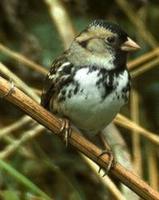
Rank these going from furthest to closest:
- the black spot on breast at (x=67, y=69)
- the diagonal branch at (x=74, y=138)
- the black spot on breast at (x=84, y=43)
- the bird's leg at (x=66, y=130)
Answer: the black spot on breast at (x=84, y=43) → the black spot on breast at (x=67, y=69) → the bird's leg at (x=66, y=130) → the diagonal branch at (x=74, y=138)

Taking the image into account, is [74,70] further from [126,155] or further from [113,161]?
[126,155]

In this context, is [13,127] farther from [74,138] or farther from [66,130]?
[74,138]

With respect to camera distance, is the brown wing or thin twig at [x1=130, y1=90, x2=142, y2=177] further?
thin twig at [x1=130, y1=90, x2=142, y2=177]

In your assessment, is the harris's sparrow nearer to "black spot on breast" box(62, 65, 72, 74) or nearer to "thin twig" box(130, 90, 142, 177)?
"black spot on breast" box(62, 65, 72, 74)

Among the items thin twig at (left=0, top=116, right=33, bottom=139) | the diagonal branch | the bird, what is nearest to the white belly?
the bird

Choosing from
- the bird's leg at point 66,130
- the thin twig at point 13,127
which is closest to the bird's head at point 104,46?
the bird's leg at point 66,130

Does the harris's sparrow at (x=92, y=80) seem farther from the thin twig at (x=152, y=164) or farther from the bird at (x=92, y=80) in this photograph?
the thin twig at (x=152, y=164)

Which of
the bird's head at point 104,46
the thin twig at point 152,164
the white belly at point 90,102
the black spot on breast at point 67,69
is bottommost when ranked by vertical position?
the thin twig at point 152,164

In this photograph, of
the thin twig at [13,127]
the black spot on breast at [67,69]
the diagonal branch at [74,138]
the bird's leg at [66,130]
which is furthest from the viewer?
the thin twig at [13,127]
